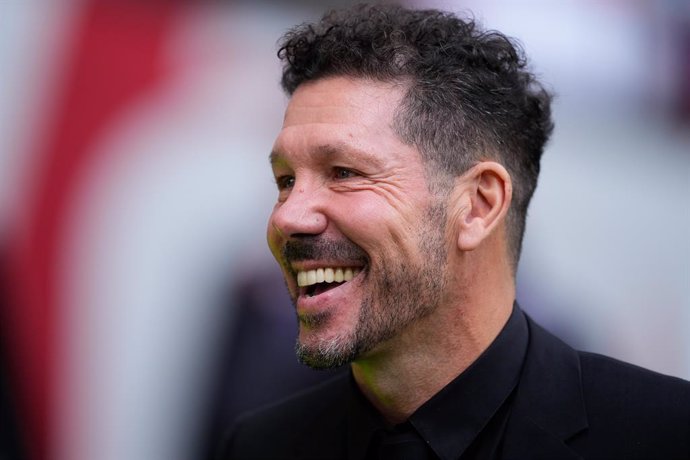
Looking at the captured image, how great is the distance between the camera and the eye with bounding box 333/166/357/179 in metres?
2.15

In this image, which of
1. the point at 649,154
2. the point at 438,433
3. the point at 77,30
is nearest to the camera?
the point at 438,433

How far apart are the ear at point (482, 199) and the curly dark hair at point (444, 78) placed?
0.12 feet

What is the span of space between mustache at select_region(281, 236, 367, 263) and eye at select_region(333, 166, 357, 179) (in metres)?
0.17

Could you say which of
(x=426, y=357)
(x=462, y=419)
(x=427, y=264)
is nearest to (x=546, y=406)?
(x=462, y=419)

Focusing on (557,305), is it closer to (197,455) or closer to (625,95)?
(625,95)

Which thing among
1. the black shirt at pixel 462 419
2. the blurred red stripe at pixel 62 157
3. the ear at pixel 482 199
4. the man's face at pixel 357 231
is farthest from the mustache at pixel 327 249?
the blurred red stripe at pixel 62 157

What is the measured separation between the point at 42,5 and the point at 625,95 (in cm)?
305

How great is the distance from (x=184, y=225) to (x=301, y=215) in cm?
205

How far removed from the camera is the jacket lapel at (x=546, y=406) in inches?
A: 79.5

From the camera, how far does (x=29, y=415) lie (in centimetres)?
381

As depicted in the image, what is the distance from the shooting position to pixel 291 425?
2.55m

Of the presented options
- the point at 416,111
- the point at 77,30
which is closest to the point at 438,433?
the point at 416,111

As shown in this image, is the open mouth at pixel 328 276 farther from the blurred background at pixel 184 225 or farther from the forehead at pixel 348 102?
the blurred background at pixel 184 225

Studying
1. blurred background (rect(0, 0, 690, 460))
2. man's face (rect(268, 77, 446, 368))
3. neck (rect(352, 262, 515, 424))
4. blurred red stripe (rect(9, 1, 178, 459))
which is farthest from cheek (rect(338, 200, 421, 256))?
blurred red stripe (rect(9, 1, 178, 459))
